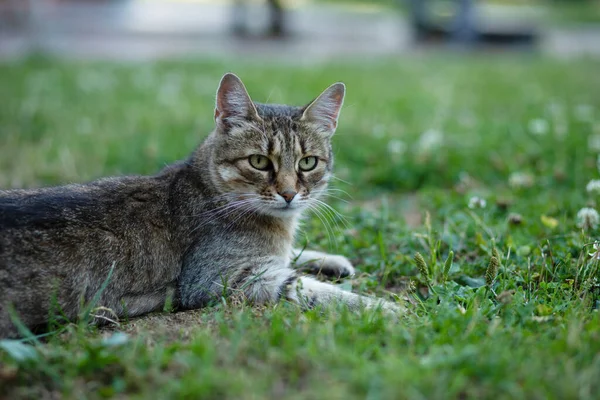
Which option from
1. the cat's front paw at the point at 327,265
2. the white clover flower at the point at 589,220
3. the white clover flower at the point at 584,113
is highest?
the white clover flower at the point at 584,113

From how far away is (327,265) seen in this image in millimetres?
3891

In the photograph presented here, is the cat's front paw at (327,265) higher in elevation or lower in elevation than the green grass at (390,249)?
lower

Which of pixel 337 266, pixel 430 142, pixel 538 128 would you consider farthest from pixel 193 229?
pixel 538 128

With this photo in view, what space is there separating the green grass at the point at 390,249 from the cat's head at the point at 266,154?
1.77 ft

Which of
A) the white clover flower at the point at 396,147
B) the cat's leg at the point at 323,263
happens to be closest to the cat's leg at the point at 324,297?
the cat's leg at the point at 323,263

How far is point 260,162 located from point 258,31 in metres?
15.7

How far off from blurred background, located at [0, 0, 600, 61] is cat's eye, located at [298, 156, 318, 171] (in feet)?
32.2

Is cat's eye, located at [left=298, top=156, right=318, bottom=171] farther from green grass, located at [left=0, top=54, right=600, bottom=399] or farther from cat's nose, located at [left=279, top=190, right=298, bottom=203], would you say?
green grass, located at [left=0, top=54, right=600, bottom=399]

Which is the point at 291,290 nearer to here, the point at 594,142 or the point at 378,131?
the point at 378,131

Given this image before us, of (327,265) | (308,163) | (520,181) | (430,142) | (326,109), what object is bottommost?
(327,265)

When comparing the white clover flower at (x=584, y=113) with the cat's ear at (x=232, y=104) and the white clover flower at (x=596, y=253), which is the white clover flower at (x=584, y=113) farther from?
the cat's ear at (x=232, y=104)

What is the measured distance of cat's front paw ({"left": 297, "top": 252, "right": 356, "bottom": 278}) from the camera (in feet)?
12.6

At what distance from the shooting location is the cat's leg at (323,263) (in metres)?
3.84

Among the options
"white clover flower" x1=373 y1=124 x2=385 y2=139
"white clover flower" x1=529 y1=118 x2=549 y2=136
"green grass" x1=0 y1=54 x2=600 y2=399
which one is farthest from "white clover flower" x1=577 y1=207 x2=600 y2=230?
"white clover flower" x1=373 y1=124 x2=385 y2=139
